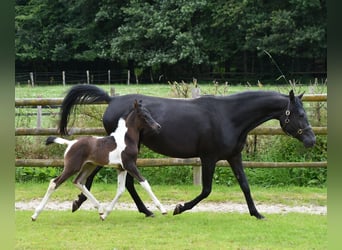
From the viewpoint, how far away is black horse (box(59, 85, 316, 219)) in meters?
6.24

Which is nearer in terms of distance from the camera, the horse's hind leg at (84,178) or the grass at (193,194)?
the horse's hind leg at (84,178)

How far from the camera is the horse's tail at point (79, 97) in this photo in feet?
21.3

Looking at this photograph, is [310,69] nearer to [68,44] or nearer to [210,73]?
[210,73]

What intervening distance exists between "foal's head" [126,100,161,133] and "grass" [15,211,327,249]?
41.0 inches

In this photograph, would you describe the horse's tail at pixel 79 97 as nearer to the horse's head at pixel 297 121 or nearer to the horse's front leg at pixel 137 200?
the horse's front leg at pixel 137 200

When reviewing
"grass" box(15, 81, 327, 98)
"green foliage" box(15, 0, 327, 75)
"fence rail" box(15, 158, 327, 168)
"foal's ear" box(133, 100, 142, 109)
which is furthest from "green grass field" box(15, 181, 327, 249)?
"green foliage" box(15, 0, 327, 75)

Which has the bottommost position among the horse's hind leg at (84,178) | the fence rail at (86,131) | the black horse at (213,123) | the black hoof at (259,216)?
the black hoof at (259,216)

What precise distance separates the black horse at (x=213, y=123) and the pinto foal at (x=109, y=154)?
218 millimetres

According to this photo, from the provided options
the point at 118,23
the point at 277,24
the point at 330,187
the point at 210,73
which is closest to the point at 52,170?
the point at 330,187

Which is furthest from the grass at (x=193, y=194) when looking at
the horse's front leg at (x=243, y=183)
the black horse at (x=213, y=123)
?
the black horse at (x=213, y=123)

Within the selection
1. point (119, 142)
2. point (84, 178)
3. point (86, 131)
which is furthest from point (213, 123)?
point (86, 131)

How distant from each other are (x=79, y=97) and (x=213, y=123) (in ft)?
5.28

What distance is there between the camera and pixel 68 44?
1476 inches

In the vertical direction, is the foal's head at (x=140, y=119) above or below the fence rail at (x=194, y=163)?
above
